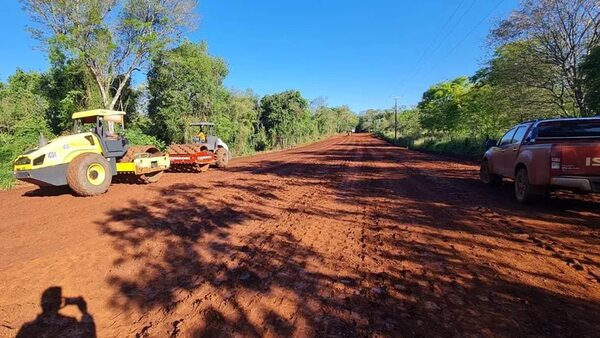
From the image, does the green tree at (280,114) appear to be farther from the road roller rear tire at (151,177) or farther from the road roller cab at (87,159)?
the road roller cab at (87,159)

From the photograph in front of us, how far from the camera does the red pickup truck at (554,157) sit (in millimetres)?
6535

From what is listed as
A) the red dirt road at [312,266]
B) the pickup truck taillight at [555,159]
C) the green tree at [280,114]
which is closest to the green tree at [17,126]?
the red dirt road at [312,266]

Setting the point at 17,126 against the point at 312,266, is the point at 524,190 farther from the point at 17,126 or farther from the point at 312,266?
the point at 17,126

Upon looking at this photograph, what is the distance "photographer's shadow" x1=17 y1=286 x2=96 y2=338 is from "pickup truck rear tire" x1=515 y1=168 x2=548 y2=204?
24.7 ft

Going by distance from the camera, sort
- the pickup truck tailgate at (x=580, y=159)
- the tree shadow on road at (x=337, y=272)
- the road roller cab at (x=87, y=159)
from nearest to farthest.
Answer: the tree shadow on road at (x=337, y=272), the pickup truck tailgate at (x=580, y=159), the road roller cab at (x=87, y=159)

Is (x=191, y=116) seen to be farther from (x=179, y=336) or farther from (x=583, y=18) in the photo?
(x=179, y=336)

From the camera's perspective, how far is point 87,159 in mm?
9461

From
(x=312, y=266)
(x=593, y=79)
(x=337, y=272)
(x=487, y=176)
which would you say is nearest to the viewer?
(x=337, y=272)

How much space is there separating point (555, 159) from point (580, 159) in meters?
0.36

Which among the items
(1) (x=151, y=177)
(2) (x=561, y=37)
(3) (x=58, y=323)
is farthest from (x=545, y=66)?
(3) (x=58, y=323)

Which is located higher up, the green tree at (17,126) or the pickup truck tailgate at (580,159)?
the green tree at (17,126)


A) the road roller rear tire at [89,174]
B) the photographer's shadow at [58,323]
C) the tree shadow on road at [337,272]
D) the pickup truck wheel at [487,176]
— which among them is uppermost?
the road roller rear tire at [89,174]

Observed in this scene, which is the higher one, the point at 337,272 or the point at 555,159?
the point at 555,159

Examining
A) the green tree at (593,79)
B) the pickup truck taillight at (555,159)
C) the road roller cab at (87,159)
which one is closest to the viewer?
the pickup truck taillight at (555,159)
